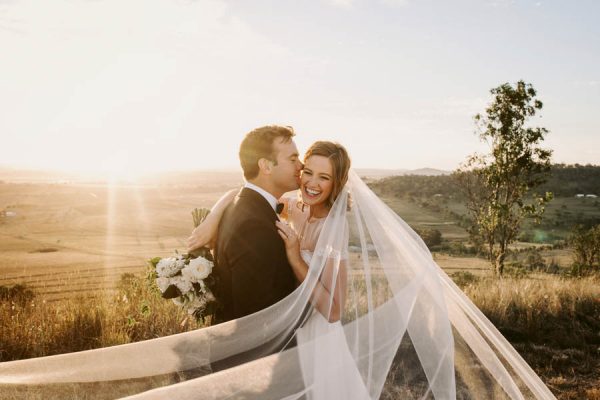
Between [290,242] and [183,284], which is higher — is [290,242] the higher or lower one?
the higher one

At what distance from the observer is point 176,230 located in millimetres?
45062

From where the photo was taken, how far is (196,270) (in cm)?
349

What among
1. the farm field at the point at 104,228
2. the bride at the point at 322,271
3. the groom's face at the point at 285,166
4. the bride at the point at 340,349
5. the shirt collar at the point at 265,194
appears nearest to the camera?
the bride at the point at 340,349

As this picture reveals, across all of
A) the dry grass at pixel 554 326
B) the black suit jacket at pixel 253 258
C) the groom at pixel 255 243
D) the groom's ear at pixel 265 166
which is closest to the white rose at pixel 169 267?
the groom at pixel 255 243

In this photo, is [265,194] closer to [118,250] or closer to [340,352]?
[340,352]

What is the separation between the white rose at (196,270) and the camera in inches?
137

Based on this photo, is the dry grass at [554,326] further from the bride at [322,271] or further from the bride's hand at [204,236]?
the bride's hand at [204,236]

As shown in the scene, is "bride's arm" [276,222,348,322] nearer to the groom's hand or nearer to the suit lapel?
the suit lapel

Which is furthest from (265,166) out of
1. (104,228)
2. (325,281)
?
(104,228)

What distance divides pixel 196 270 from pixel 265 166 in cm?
96

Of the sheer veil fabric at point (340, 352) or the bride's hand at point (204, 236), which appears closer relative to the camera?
the sheer veil fabric at point (340, 352)

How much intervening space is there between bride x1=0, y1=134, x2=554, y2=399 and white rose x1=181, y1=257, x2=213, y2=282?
64cm

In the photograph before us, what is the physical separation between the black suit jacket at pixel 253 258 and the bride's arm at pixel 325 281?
55mm

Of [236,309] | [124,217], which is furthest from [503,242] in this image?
[124,217]
